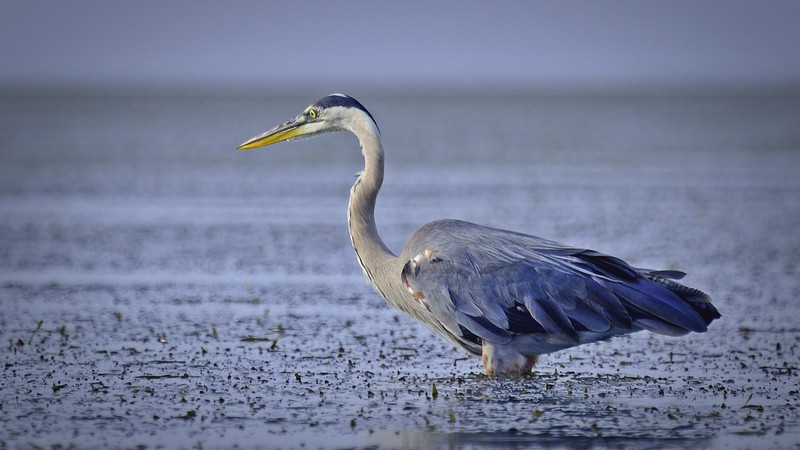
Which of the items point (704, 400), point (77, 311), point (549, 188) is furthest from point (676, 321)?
point (549, 188)

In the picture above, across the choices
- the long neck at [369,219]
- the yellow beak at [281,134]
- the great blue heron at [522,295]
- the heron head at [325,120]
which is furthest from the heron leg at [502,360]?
the yellow beak at [281,134]

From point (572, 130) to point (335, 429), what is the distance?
3204cm

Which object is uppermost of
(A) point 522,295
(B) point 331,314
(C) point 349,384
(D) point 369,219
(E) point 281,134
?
(E) point 281,134

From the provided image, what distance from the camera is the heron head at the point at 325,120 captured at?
8.74 meters

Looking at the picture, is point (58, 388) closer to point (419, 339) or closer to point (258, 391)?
point (258, 391)

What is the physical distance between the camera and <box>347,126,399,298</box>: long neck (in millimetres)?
8406

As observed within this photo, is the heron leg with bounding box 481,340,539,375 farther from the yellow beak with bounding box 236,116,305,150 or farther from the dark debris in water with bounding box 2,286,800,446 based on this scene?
the yellow beak with bounding box 236,116,305,150

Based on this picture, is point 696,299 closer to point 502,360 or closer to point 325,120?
point 502,360

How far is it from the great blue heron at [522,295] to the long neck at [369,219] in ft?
0.39

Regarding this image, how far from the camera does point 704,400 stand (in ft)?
23.4

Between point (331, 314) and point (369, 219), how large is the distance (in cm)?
146

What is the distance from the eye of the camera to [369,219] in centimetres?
853

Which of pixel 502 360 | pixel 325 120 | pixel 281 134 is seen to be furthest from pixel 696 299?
pixel 281 134

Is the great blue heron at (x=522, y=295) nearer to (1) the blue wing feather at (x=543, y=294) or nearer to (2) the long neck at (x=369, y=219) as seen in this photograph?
(1) the blue wing feather at (x=543, y=294)
